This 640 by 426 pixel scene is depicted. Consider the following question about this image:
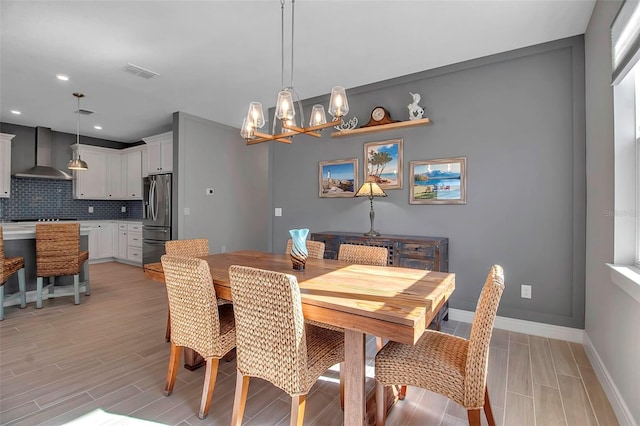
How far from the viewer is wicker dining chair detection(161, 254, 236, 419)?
1.68 m

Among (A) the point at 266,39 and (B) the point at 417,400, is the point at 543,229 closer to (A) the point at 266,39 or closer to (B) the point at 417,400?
(B) the point at 417,400

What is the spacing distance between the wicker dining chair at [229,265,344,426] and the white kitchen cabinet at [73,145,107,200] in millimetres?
6542

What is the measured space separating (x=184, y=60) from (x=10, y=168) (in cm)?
453

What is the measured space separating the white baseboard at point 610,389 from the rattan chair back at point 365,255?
148 centimetres

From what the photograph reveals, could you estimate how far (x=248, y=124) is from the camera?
2.26 metres

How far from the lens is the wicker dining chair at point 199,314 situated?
168 centimetres

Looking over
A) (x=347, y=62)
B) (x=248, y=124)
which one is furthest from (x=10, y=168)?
(x=347, y=62)

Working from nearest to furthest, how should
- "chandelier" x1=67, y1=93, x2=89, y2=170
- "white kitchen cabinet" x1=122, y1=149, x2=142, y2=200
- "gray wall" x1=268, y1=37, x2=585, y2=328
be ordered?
"gray wall" x1=268, y1=37, x2=585, y2=328 < "chandelier" x1=67, y1=93, x2=89, y2=170 < "white kitchen cabinet" x1=122, y1=149, x2=142, y2=200

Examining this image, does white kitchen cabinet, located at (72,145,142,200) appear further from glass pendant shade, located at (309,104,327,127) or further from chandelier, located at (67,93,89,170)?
glass pendant shade, located at (309,104,327,127)

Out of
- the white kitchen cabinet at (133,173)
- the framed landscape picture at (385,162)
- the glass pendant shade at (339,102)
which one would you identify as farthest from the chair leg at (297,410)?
the white kitchen cabinet at (133,173)

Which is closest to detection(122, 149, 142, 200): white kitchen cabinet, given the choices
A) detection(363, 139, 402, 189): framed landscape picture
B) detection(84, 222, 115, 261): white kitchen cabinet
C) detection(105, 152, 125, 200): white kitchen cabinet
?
detection(105, 152, 125, 200): white kitchen cabinet

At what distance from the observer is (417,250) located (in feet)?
9.91

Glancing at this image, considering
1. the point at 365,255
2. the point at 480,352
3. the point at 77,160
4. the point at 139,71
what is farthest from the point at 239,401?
the point at 77,160

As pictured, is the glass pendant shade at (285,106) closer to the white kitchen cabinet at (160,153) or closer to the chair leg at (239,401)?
the chair leg at (239,401)
